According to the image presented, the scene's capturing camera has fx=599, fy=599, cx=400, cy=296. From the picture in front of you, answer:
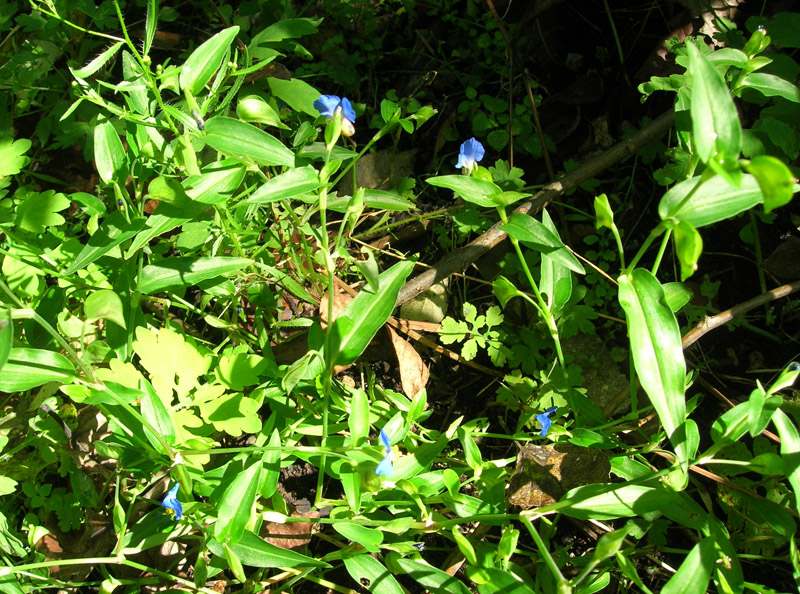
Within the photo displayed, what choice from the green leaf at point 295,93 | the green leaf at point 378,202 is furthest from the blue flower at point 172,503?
the green leaf at point 295,93

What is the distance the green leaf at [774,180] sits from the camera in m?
0.80

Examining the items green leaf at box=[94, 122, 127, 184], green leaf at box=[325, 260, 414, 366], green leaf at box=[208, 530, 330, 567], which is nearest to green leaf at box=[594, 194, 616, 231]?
green leaf at box=[325, 260, 414, 366]

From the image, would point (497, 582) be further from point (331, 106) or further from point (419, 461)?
point (331, 106)

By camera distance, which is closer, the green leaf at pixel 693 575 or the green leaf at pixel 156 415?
the green leaf at pixel 693 575

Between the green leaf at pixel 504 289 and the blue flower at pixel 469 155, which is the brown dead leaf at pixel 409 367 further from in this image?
the blue flower at pixel 469 155

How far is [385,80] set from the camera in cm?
251

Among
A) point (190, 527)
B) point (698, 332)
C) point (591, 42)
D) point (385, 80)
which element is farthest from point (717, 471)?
point (385, 80)

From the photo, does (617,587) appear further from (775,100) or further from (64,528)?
(64,528)

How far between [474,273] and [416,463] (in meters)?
0.93

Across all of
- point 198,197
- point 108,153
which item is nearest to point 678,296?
point 198,197

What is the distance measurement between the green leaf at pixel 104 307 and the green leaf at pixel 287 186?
1.34ft

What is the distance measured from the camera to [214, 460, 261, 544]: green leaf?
122cm

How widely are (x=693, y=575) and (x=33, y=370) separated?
1369 millimetres

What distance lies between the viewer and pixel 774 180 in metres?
0.81
